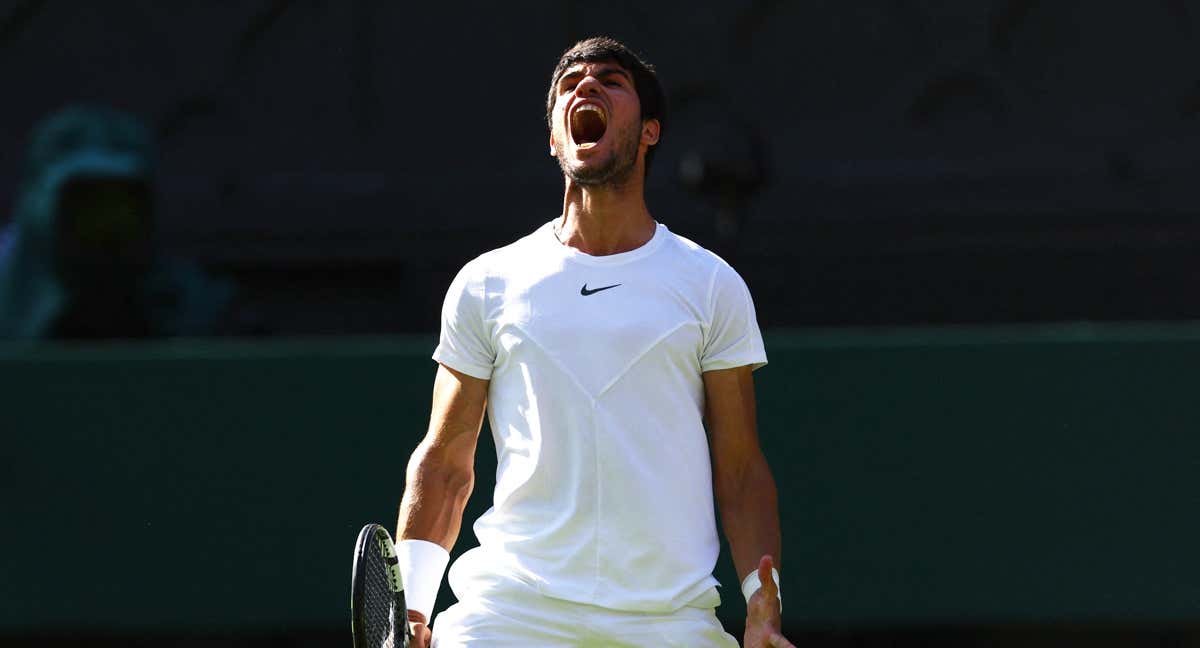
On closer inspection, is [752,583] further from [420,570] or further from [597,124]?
[597,124]

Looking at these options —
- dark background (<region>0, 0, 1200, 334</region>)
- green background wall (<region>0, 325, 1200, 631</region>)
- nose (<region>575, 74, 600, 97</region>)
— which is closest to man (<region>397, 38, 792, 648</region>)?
nose (<region>575, 74, 600, 97</region>)

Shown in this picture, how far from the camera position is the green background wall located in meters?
6.31

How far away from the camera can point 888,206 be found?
306 inches

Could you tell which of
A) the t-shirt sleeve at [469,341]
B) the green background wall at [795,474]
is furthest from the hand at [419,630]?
the green background wall at [795,474]

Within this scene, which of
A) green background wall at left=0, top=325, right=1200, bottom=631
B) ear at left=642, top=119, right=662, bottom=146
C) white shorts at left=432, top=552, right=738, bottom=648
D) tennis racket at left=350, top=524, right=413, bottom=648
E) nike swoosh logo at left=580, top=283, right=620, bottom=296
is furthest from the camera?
green background wall at left=0, top=325, right=1200, bottom=631

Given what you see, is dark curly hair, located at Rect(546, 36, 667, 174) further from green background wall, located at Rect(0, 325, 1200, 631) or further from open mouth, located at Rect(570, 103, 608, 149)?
green background wall, located at Rect(0, 325, 1200, 631)

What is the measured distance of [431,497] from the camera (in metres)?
3.35

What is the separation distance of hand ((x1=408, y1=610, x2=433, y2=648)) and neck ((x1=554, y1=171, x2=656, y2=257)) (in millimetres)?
736

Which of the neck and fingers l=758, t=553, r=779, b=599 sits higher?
the neck

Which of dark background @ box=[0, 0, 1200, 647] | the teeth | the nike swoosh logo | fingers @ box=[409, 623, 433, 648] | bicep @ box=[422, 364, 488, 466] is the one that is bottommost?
fingers @ box=[409, 623, 433, 648]

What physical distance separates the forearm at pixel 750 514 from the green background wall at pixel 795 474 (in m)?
2.98

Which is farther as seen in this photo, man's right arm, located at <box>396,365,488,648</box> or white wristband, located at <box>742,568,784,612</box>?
man's right arm, located at <box>396,365,488,648</box>

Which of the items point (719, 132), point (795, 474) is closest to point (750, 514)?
point (795, 474)

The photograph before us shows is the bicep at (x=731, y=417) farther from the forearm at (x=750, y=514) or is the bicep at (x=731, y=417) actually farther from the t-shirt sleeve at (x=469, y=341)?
the t-shirt sleeve at (x=469, y=341)
